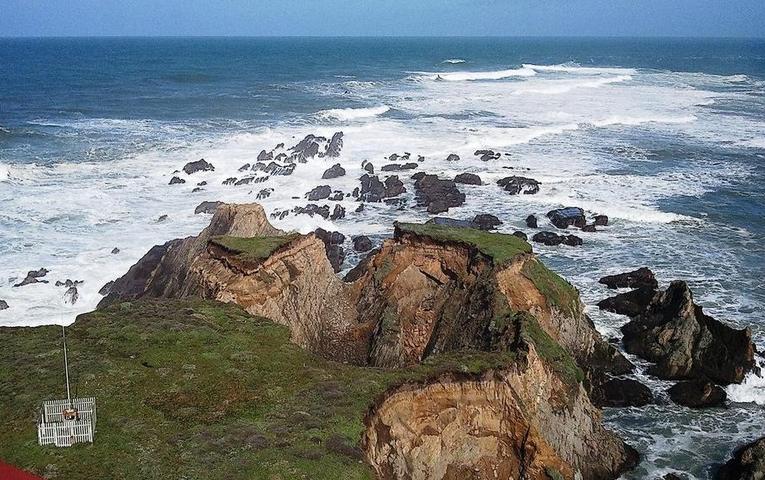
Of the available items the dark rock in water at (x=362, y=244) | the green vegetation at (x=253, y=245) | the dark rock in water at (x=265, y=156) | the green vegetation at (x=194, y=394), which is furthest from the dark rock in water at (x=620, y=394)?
the dark rock in water at (x=265, y=156)

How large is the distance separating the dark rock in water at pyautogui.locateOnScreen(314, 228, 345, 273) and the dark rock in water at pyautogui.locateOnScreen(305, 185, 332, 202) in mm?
7071

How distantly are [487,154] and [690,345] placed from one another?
34.1 metres

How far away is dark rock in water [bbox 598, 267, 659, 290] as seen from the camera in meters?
28.5

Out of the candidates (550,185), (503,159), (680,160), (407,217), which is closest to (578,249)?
(407,217)

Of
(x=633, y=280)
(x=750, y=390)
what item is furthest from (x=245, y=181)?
(x=750, y=390)

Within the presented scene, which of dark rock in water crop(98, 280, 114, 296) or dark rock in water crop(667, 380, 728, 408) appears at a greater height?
dark rock in water crop(98, 280, 114, 296)

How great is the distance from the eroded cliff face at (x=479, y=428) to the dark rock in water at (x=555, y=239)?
2099cm

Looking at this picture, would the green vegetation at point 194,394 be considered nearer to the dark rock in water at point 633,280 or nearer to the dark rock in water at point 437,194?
the dark rock in water at point 633,280

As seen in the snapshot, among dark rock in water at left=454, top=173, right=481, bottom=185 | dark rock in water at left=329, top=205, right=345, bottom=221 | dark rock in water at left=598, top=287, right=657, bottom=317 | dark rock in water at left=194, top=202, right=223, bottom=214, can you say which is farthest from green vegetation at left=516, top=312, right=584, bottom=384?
dark rock in water at left=454, top=173, right=481, bottom=185

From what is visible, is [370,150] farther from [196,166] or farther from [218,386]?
[218,386]

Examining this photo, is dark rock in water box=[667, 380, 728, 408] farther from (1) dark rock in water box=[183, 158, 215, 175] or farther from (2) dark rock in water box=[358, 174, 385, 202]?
(1) dark rock in water box=[183, 158, 215, 175]

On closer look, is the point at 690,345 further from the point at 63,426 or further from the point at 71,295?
the point at 71,295

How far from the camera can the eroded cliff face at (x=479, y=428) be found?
12.0 meters

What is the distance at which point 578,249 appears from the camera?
34031mm
